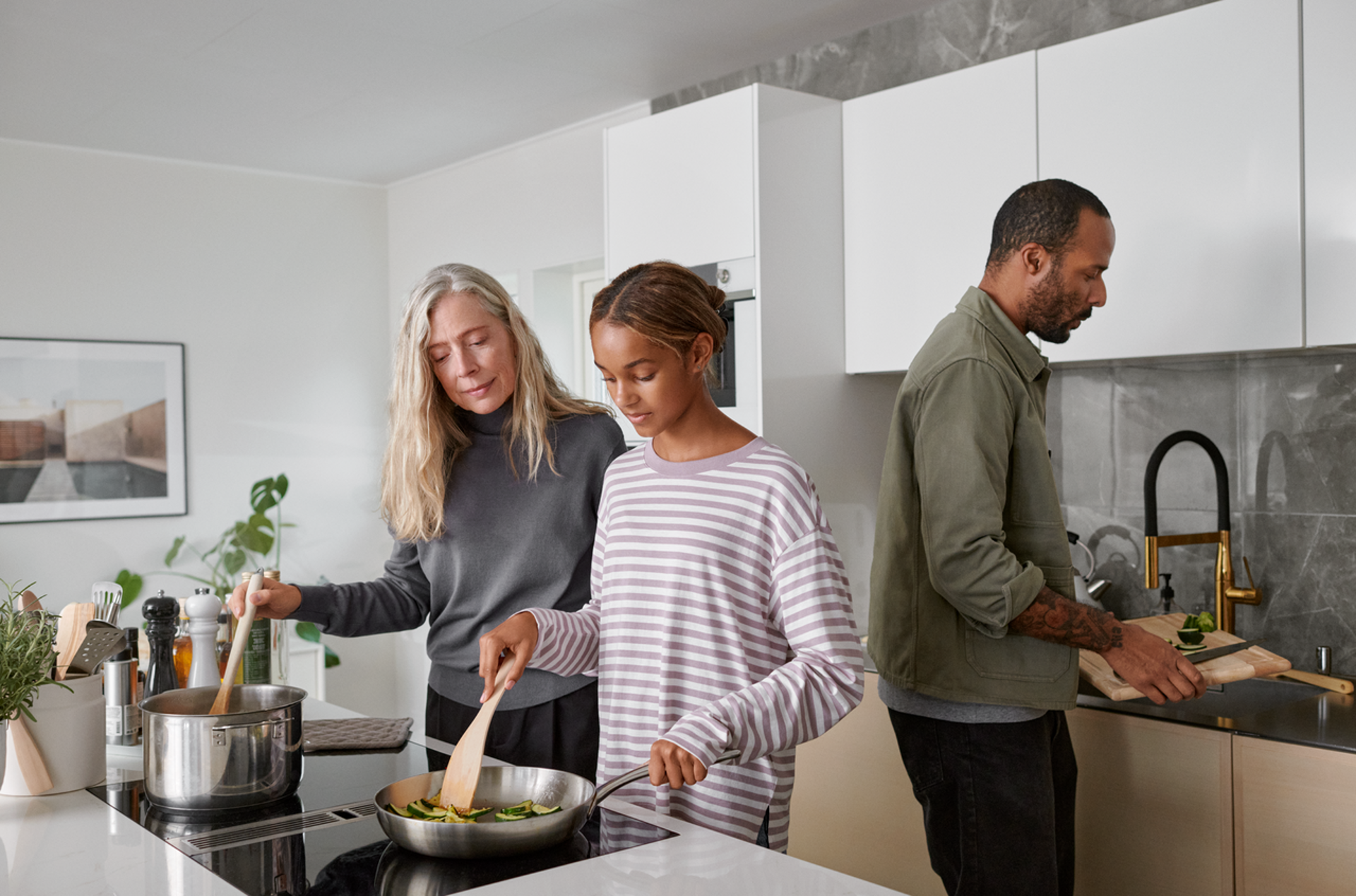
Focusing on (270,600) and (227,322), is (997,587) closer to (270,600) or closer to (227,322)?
(270,600)

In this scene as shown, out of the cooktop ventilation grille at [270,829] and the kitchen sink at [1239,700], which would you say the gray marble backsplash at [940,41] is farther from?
the cooktop ventilation grille at [270,829]

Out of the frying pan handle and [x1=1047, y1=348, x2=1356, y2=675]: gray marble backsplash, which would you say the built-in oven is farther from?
the frying pan handle

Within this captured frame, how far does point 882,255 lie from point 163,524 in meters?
3.05

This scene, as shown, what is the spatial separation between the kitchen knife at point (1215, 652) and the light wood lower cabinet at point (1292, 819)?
0.46 feet

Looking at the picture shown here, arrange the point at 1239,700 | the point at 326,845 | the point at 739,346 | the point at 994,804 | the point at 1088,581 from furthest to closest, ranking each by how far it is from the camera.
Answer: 1. the point at 739,346
2. the point at 1088,581
3. the point at 1239,700
4. the point at 994,804
5. the point at 326,845

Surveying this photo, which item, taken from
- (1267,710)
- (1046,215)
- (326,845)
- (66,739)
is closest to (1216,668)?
(1267,710)

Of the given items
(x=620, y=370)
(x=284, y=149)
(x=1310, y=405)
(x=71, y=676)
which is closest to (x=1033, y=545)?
(x=620, y=370)

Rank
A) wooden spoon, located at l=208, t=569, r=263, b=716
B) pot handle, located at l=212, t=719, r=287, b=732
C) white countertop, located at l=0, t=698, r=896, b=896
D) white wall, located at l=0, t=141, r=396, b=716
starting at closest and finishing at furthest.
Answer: white countertop, located at l=0, t=698, r=896, b=896 < pot handle, located at l=212, t=719, r=287, b=732 < wooden spoon, located at l=208, t=569, r=263, b=716 < white wall, located at l=0, t=141, r=396, b=716

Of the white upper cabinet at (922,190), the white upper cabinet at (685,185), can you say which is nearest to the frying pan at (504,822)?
the white upper cabinet at (922,190)

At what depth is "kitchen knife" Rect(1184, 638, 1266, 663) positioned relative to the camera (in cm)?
195

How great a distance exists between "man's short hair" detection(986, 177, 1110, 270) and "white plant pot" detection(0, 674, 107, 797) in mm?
1438

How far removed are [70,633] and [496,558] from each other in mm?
585

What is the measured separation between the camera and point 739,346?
271cm

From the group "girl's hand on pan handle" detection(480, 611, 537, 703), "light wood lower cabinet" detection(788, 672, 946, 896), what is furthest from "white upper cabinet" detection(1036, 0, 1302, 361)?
"girl's hand on pan handle" detection(480, 611, 537, 703)
